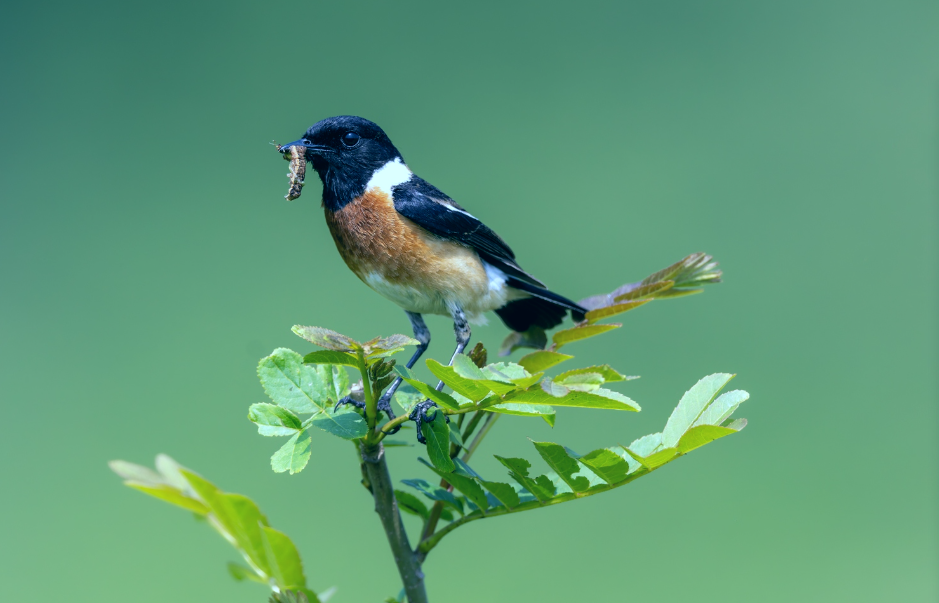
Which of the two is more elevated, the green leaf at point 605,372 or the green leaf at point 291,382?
the green leaf at point 291,382

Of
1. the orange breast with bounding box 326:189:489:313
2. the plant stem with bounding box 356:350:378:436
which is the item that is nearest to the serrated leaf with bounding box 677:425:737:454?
the plant stem with bounding box 356:350:378:436

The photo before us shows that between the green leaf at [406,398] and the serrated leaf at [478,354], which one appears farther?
the green leaf at [406,398]

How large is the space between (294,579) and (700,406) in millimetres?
441

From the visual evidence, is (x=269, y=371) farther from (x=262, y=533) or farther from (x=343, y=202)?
(x=343, y=202)

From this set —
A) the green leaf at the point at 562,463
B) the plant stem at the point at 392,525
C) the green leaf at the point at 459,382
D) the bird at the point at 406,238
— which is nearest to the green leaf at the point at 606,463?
the green leaf at the point at 562,463

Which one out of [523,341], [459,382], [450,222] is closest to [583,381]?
[459,382]

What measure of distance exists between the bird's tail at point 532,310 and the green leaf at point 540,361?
1.69 feet

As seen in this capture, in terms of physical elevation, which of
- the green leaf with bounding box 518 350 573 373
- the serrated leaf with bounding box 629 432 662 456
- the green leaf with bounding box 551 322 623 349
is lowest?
the serrated leaf with bounding box 629 432 662 456

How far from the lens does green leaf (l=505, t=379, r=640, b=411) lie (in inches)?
25.1

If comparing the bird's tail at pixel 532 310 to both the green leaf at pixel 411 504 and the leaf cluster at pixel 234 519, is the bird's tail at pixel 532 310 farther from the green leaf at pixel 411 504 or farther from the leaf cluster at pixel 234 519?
the leaf cluster at pixel 234 519

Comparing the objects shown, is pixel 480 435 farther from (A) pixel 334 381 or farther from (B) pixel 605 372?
(B) pixel 605 372

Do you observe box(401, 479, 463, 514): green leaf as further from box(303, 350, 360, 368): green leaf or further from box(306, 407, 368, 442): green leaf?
box(303, 350, 360, 368): green leaf

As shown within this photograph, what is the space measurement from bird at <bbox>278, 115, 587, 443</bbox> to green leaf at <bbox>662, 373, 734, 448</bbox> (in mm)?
412

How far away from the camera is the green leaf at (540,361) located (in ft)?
2.27
